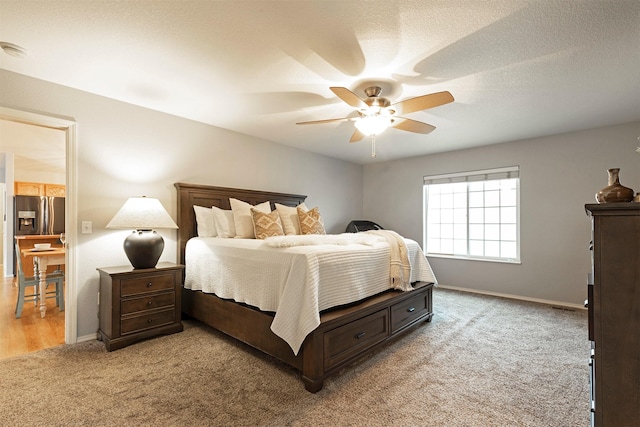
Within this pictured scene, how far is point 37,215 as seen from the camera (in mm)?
6211

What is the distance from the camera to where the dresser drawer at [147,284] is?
2617 mm

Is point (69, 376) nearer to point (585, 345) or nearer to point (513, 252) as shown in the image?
point (585, 345)

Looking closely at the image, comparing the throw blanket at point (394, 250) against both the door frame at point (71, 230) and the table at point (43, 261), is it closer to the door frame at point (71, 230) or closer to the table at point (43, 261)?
the door frame at point (71, 230)

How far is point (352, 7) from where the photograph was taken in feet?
5.54

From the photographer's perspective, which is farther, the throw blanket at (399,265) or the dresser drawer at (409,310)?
the throw blanket at (399,265)

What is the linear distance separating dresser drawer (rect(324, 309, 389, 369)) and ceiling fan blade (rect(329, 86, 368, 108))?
175 cm

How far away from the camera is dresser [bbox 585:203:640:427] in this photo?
3.78ft

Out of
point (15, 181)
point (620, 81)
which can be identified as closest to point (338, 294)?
point (620, 81)

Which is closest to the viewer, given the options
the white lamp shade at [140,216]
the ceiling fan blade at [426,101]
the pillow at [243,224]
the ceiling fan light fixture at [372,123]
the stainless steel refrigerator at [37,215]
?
the ceiling fan blade at [426,101]

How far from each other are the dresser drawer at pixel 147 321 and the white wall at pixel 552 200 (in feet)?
14.2

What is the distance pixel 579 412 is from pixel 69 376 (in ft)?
11.2

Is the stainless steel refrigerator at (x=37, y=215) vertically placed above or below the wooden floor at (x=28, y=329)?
above

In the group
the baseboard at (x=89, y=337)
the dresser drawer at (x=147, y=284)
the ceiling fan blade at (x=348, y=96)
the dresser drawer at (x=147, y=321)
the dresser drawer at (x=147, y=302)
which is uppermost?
the ceiling fan blade at (x=348, y=96)

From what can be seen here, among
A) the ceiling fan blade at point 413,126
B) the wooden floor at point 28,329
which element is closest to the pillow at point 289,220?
the ceiling fan blade at point 413,126
